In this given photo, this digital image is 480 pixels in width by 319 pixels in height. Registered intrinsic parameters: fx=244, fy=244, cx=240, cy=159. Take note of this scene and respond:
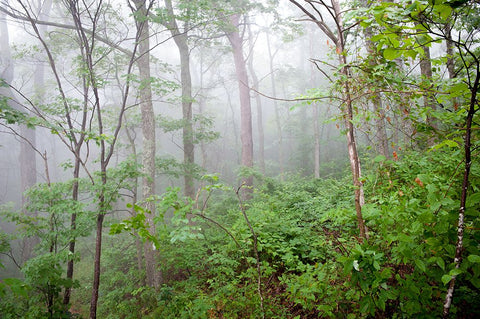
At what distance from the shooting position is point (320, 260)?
12.0 feet

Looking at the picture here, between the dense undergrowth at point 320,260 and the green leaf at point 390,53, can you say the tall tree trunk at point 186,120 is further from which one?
the green leaf at point 390,53

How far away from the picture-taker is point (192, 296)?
470cm

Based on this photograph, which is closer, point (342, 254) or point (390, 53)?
point (390, 53)

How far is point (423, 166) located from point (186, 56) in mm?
9017

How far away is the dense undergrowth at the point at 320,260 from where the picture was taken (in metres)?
1.67

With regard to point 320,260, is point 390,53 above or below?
above

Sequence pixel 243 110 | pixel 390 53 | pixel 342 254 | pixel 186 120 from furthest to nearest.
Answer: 1. pixel 243 110
2. pixel 186 120
3. pixel 342 254
4. pixel 390 53

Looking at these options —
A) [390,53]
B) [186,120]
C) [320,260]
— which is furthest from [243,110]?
[390,53]

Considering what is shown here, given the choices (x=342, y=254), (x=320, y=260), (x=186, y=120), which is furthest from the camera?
(x=186, y=120)

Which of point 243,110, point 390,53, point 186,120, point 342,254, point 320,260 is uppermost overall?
point 243,110

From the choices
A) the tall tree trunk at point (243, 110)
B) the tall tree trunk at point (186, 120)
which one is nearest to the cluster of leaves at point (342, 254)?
the tall tree trunk at point (186, 120)

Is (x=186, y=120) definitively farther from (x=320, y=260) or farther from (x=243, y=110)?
(x=320, y=260)

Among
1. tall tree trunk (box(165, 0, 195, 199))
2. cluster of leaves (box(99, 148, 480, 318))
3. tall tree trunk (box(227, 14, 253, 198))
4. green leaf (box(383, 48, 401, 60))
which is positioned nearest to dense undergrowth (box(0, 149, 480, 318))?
cluster of leaves (box(99, 148, 480, 318))

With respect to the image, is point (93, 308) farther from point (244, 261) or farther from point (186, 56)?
point (186, 56)
